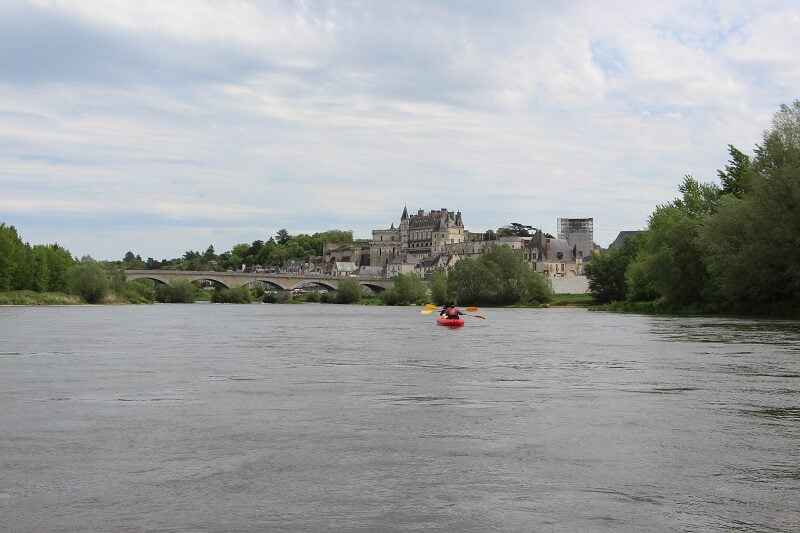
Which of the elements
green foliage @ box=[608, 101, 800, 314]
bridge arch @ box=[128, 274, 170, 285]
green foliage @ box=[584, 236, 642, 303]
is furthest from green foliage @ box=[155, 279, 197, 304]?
green foliage @ box=[608, 101, 800, 314]

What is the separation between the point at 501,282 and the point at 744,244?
4784cm

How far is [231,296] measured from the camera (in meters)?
140

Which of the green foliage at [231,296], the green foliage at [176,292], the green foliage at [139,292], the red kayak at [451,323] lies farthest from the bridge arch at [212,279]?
the red kayak at [451,323]

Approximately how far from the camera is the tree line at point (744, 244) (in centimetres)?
4972

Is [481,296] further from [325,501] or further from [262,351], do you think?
[325,501]

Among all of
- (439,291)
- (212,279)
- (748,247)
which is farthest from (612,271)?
(212,279)

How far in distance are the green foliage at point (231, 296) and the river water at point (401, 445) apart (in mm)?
113221

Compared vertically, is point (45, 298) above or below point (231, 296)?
below

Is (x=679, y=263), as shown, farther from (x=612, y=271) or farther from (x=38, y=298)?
(x=38, y=298)

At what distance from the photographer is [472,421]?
50.3 feet

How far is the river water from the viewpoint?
9.27 metres

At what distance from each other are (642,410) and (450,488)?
24.9ft

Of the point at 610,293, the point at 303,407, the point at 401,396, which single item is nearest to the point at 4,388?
the point at 303,407

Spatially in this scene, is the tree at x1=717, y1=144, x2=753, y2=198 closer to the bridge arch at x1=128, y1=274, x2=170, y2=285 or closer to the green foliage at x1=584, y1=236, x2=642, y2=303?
the green foliage at x1=584, y1=236, x2=642, y2=303
